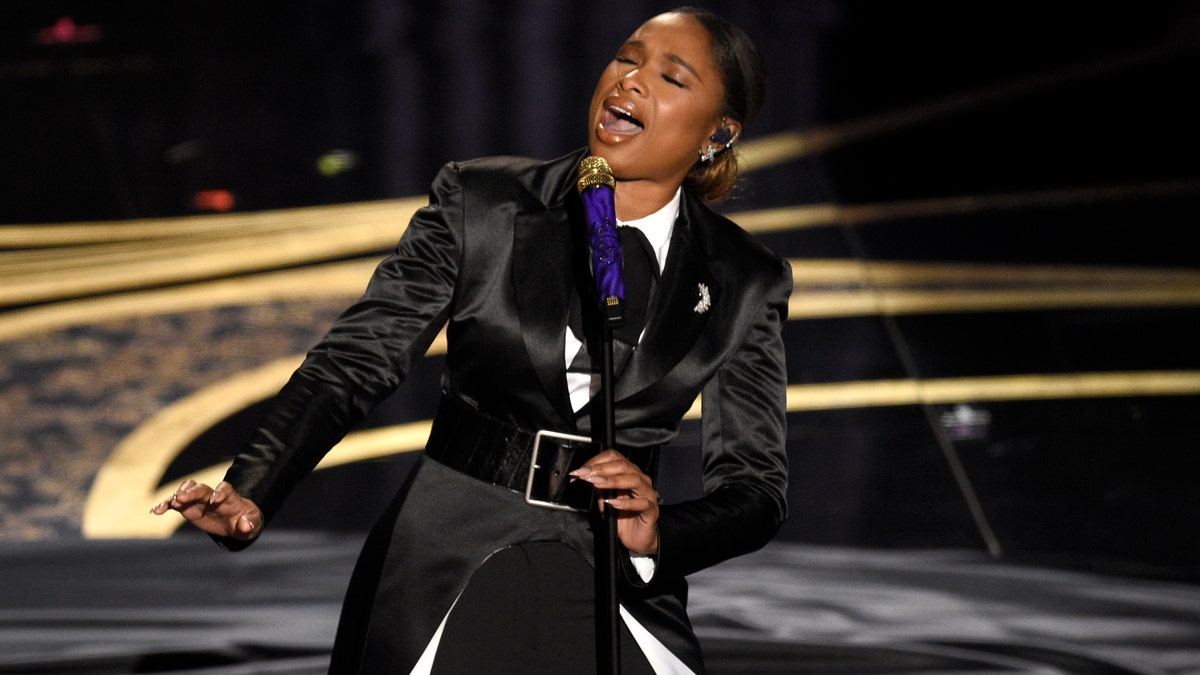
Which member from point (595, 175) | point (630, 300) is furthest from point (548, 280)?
point (595, 175)

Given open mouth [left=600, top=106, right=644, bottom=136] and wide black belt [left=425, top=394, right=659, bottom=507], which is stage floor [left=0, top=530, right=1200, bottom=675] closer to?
wide black belt [left=425, top=394, right=659, bottom=507]

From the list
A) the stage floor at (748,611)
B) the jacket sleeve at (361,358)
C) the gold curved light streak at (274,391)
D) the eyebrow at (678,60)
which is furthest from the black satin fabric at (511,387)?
the gold curved light streak at (274,391)

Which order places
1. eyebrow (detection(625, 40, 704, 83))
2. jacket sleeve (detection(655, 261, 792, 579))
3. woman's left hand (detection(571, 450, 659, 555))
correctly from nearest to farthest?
woman's left hand (detection(571, 450, 659, 555))
jacket sleeve (detection(655, 261, 792, 579))
eyebrow (detection(625, 40, 704, 83))

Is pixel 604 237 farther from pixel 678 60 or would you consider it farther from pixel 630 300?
pixel 678 60

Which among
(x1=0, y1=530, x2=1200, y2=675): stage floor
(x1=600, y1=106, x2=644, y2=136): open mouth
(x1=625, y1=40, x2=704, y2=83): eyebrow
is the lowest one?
(x1=0, y1=530, x2=1200, y2=675): stage floor

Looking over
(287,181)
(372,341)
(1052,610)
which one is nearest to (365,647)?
(372,341)

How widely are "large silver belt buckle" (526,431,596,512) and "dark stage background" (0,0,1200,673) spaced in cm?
260

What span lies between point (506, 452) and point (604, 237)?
32cm

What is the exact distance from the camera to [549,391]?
131 centimetres

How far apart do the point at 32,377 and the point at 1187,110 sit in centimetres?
404

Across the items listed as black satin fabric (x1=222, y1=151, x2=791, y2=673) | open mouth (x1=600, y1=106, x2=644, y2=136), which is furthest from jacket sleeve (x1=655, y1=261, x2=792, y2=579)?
open mouth (x1=600, y1=106, x2=644, y2=136)

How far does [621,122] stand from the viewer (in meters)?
1.44

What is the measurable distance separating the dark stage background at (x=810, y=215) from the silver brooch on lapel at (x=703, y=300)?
2474mm

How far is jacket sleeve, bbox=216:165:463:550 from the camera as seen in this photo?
1.24 metres
